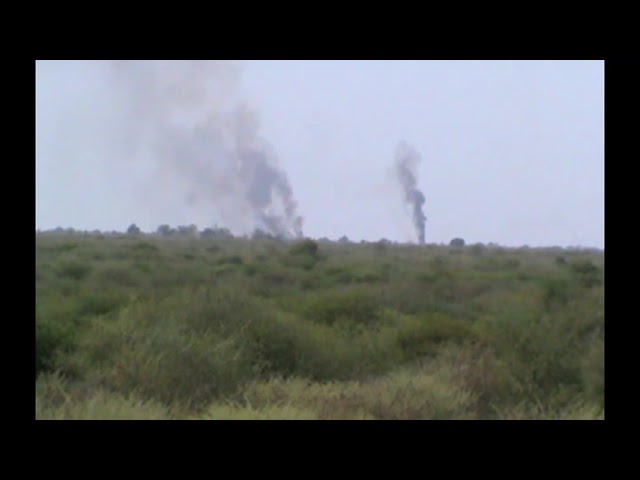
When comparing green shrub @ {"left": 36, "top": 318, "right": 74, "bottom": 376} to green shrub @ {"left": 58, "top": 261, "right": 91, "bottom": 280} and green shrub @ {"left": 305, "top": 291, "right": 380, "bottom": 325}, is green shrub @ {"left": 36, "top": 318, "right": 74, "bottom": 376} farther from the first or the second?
green shrub @ {"left": 58, "top": 261, "right": 91, "bottom": 280}

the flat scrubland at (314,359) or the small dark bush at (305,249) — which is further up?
the small dark bush at (305,249)

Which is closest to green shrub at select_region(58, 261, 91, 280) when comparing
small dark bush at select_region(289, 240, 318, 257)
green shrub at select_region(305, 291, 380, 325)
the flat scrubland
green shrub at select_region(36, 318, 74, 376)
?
the flat scrubland

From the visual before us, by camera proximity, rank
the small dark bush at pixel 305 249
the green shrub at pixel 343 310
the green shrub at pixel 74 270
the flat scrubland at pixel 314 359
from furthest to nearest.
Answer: the small dark bush at pixel 305 249
the green shrub at pixel 74 270
the green shrub at pixel 343 310
the flat scrubland at pixel 314 359

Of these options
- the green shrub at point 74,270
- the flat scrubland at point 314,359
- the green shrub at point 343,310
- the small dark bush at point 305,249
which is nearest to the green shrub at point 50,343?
the flat scrubland at point 314,359

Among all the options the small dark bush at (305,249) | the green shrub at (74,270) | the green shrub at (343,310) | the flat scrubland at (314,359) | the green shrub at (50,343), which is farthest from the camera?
the small dark bush at (305,249)

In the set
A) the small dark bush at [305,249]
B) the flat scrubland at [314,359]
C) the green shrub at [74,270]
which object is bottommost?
the flat scrubland at [314,359]

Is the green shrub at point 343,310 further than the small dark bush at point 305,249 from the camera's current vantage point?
No

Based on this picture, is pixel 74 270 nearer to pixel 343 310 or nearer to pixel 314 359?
pixel 343 310

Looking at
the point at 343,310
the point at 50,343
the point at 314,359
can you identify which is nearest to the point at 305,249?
the point at 343,310

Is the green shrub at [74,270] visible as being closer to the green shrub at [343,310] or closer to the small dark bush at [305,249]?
the green shrub at [343,310]
